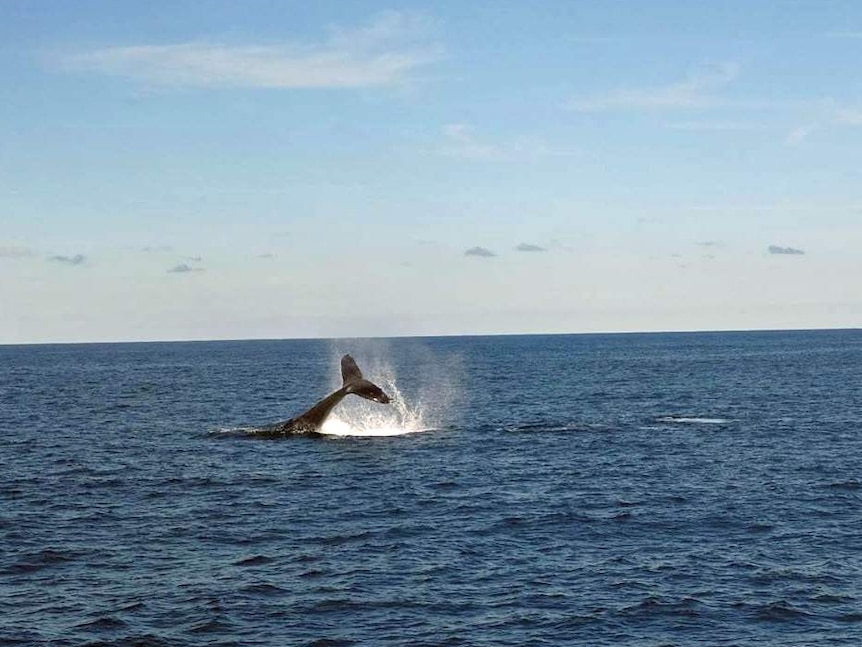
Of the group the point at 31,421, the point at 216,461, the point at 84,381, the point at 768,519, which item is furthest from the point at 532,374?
the point at 768,519

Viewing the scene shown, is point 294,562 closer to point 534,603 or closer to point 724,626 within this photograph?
point 534,603

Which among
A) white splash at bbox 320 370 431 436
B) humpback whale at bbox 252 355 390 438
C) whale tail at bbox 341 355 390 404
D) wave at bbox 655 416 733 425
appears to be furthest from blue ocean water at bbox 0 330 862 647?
whale tail at bbox 341 355 390 404

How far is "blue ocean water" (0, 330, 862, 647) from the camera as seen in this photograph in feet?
114

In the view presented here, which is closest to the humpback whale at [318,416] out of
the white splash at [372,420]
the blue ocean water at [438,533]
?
the white splash at [372,420]

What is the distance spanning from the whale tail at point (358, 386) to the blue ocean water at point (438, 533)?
396cm

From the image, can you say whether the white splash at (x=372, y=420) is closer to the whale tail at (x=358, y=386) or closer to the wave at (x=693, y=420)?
the whale tail at (x=358, y=386)

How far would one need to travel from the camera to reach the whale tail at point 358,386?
75.4 meters

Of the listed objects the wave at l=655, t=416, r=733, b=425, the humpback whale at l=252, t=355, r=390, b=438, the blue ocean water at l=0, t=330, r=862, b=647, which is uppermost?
the humpback whale at l=252, t=355, r=390, b=438

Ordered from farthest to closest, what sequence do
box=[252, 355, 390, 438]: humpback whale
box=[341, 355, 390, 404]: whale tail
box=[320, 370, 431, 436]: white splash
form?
1. box=[320, 370, 431, 436]: white splash
2. box=[252, 355, 390, 438]: humpback whale
3. box=[341, 355, 390, 404]: whale tail

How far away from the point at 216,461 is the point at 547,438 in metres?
27.2

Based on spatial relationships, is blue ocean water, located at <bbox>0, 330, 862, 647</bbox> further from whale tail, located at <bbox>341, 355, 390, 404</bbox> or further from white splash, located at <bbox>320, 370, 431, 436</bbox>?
whale tail, located at <bbox>341, 355, 390, 404</bbox>

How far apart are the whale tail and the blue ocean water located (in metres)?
3.96

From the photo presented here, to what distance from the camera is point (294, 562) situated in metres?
42.4

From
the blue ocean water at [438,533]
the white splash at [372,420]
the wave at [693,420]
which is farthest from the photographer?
the wave at [693,420]
